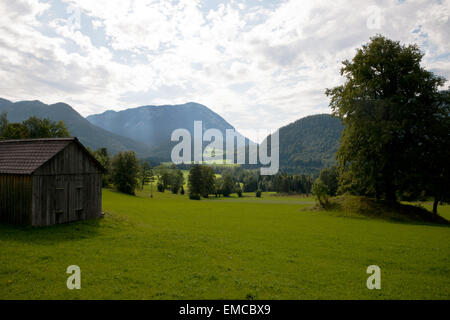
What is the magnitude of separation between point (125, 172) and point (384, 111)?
6528 centimetres

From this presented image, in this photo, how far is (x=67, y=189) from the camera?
19656 mm

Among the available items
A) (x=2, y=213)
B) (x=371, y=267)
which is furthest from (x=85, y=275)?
(x=2, y=213)

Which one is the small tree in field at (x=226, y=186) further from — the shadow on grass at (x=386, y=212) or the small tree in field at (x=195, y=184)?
the shadow on grass at (x=386, y=212)

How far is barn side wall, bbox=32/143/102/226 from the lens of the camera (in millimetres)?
17719

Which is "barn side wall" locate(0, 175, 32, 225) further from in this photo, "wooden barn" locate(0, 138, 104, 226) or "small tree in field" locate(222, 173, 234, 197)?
"small tree in field" locate(222, 173, 234, 197)

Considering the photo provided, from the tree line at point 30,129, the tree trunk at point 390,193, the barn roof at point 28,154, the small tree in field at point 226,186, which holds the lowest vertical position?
the small tree in field at point 226,186

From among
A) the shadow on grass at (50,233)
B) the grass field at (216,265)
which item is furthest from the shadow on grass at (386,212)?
the shadow on grass at (50,233)

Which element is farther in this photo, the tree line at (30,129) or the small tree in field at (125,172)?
the small tree in field at (125,172)

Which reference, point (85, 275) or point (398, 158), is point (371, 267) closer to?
point (85, 275)

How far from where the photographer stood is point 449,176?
2756cm

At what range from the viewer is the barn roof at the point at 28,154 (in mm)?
17953

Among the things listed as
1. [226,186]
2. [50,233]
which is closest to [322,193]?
[50,233]

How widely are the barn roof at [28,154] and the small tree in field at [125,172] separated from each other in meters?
49.1
